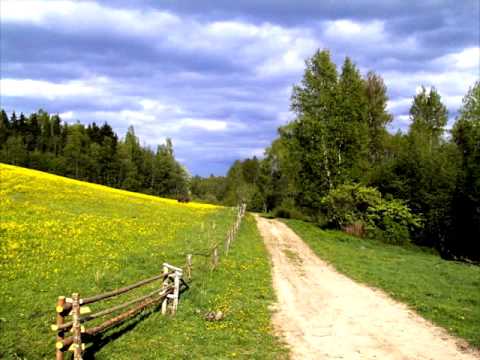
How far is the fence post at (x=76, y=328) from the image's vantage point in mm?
10016

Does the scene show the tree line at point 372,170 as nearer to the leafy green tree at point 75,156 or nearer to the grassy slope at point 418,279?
the grassy slope at point 418,279

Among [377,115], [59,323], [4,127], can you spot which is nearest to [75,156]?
[4,127]

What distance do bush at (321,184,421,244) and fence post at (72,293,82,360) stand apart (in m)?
38.1

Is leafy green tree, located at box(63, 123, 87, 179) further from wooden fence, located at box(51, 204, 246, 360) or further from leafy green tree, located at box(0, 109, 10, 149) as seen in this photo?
wooden fence, located at box(51, 204, 246, 360)

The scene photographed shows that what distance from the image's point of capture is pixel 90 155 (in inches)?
5010

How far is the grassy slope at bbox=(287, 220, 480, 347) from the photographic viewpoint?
52.4ft

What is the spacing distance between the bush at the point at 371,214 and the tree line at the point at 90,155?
3599 inches

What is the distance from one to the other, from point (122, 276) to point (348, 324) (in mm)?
10648

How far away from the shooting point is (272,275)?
23.0 m

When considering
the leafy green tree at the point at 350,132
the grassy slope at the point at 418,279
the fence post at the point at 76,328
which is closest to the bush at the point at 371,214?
the leafy green tree at the point at 350,132

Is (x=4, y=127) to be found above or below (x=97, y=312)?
above

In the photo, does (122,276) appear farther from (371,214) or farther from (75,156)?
(75,156)

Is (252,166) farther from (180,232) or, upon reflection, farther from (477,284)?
(477,284)

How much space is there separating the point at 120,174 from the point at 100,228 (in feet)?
333
